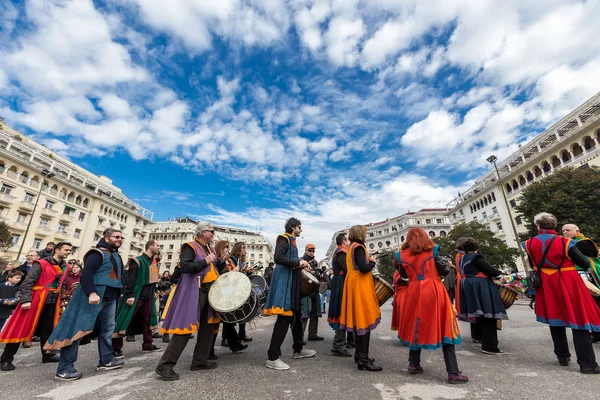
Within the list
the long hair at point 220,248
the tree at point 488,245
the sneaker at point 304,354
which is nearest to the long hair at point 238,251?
the long hair at point 220,248

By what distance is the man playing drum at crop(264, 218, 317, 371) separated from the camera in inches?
147

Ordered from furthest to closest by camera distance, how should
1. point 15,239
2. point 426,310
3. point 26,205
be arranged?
point 26,205 → point 15,239 → point 426,310

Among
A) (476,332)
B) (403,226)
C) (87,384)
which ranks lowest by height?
(87,384)

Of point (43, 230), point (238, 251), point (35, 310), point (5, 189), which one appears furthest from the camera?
point (43, 230)

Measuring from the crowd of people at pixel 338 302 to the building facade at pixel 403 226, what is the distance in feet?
190

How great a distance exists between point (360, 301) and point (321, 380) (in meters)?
1.11

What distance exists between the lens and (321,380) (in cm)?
317

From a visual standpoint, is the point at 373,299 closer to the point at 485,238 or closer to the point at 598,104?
the point at 485,238

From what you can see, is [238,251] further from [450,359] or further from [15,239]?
[15,239]

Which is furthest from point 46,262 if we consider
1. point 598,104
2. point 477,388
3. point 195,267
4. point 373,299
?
point 598,104

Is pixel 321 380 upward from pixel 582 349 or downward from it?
downward

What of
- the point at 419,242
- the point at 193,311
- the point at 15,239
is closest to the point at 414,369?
the point at 419,242

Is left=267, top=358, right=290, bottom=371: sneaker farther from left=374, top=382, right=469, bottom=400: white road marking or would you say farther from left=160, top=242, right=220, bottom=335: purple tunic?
left=374, top=382, right=469, bottom=400: white road marking

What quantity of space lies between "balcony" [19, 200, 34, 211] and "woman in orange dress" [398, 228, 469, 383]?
46.6 metres
